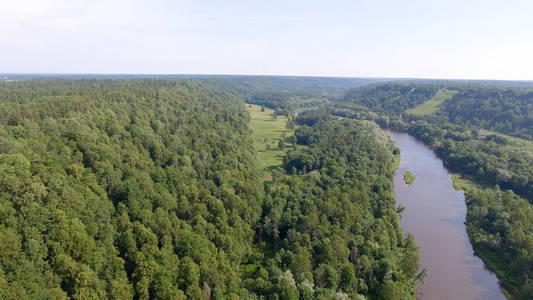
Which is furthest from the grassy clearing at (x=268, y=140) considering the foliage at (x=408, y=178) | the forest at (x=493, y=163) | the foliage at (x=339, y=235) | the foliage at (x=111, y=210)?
the forest at (x=493, y=163)

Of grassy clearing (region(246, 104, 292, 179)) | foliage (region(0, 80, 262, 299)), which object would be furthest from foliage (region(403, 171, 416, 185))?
foliage (region(0, 80, 262, 299))

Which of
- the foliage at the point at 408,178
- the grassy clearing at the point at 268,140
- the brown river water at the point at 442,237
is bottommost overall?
the brown river water at the point at 442,237

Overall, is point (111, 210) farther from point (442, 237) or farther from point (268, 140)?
point (268, 140)

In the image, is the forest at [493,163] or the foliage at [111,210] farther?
the forest at [493,163]

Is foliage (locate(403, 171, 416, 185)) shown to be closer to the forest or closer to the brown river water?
the brown river water

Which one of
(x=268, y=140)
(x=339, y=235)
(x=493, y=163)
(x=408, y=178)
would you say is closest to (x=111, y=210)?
(x=339, y=235)

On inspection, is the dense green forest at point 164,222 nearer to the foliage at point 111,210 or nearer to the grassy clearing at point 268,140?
the foliage at point 111,210
